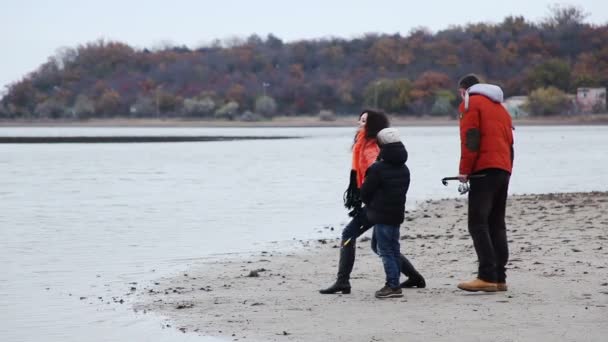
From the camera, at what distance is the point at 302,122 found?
465 ft

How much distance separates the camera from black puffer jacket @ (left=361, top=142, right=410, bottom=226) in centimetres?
927

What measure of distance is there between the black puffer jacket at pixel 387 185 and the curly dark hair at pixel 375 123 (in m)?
0.23

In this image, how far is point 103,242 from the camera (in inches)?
647

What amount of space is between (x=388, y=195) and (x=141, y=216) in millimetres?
12301

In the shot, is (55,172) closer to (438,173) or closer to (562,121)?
(438,173)

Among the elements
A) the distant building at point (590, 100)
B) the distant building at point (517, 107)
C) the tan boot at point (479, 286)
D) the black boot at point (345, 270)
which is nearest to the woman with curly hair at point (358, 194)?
the black boot at point (345, 270)

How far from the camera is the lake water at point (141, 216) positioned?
33.2ft

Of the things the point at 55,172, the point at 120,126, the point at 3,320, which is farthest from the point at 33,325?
the point at 120,126

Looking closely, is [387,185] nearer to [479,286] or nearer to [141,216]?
[479,286]

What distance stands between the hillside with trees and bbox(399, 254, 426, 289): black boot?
384 ft

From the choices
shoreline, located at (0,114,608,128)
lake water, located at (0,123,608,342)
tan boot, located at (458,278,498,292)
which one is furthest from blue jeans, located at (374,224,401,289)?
shoreline, located at (0,114,608,128)

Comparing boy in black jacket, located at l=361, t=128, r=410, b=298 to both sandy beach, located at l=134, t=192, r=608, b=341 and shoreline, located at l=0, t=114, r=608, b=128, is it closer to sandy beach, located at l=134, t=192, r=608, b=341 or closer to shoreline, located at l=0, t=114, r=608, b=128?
sandy beach, located at l=134, t=192, r=608, b=341

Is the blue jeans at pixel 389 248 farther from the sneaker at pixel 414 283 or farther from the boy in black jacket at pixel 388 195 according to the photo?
the sneaker at pixel 414 283

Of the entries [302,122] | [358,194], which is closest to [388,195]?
[358,194]
